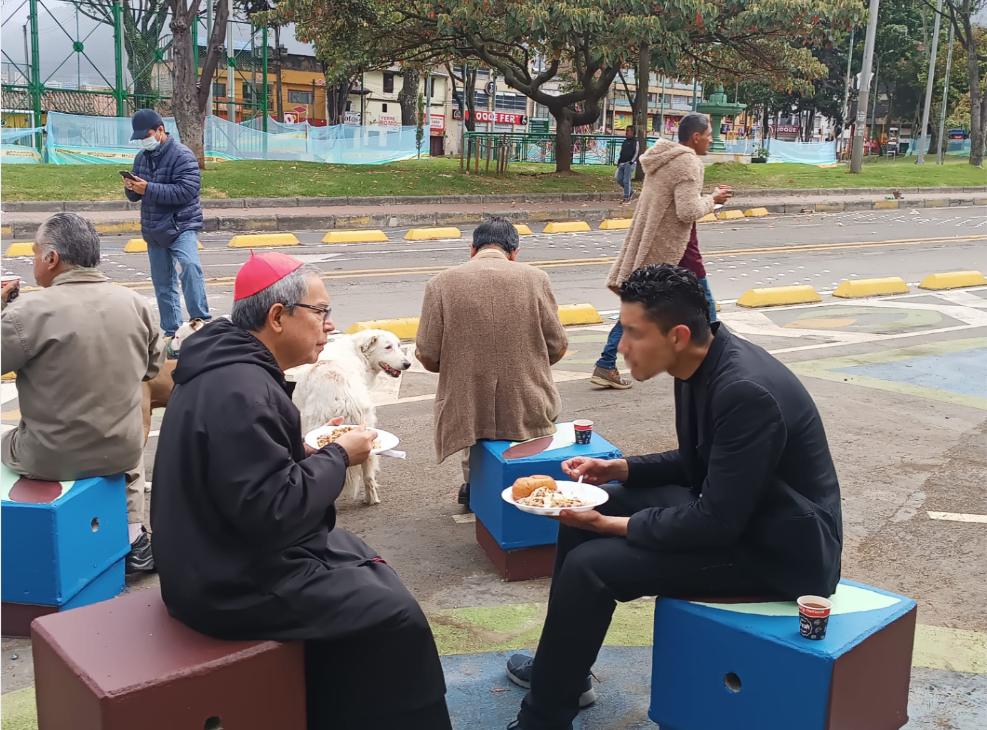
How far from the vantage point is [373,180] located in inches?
944

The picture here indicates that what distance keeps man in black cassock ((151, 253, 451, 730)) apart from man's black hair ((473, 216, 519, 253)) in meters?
2.10

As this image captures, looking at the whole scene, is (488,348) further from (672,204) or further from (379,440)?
(672,204)

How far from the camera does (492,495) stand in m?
4.72

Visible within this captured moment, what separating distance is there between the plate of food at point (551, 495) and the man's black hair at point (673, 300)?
718 millimetres

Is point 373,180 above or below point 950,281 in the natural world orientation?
above

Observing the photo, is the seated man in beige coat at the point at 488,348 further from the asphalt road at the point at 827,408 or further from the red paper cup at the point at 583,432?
the asphalt road at the point at 827,408

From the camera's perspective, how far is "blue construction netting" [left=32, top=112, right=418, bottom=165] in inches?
1000

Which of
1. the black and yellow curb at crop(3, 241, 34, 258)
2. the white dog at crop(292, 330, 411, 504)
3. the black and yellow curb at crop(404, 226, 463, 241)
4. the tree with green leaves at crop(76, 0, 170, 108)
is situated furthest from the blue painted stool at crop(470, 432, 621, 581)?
the tree with green leaves at crop(76, 0, 170, 108)

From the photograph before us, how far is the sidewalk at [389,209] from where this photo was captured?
18.2m

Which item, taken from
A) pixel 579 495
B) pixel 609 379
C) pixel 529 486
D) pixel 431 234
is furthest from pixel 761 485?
pixel 431 234

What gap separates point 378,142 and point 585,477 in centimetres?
2961

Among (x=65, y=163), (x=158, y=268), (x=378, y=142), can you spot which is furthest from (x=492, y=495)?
(x=378, y=142)

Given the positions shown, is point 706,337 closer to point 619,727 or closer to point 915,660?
point 619,727

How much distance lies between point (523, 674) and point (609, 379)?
4420 mm
